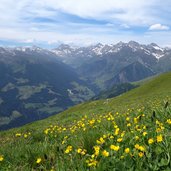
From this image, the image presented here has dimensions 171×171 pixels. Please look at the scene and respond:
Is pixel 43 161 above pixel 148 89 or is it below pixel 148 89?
above

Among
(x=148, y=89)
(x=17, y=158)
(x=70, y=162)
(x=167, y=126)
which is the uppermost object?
(x=167, y=126)

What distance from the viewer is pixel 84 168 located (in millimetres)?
5527

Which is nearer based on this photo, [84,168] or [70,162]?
[84,168]

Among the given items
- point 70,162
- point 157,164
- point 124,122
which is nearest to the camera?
point 157,164

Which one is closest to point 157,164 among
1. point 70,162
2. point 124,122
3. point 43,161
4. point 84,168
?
point 84,168

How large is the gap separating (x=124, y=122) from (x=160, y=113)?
4.00 ft

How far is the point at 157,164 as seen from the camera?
16.7ft

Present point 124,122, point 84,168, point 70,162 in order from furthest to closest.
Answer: point 124,122
point 70,162
point 84,168

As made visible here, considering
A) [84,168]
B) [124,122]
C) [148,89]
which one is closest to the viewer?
[84,168]

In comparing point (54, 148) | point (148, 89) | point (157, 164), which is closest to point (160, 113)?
point (54, 148)

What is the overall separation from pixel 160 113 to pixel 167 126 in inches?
55.5

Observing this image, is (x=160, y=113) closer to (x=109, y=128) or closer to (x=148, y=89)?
(x=109, y=128)

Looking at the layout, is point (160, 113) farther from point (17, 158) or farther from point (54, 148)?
point (17, 158)

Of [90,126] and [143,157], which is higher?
[143,157]
